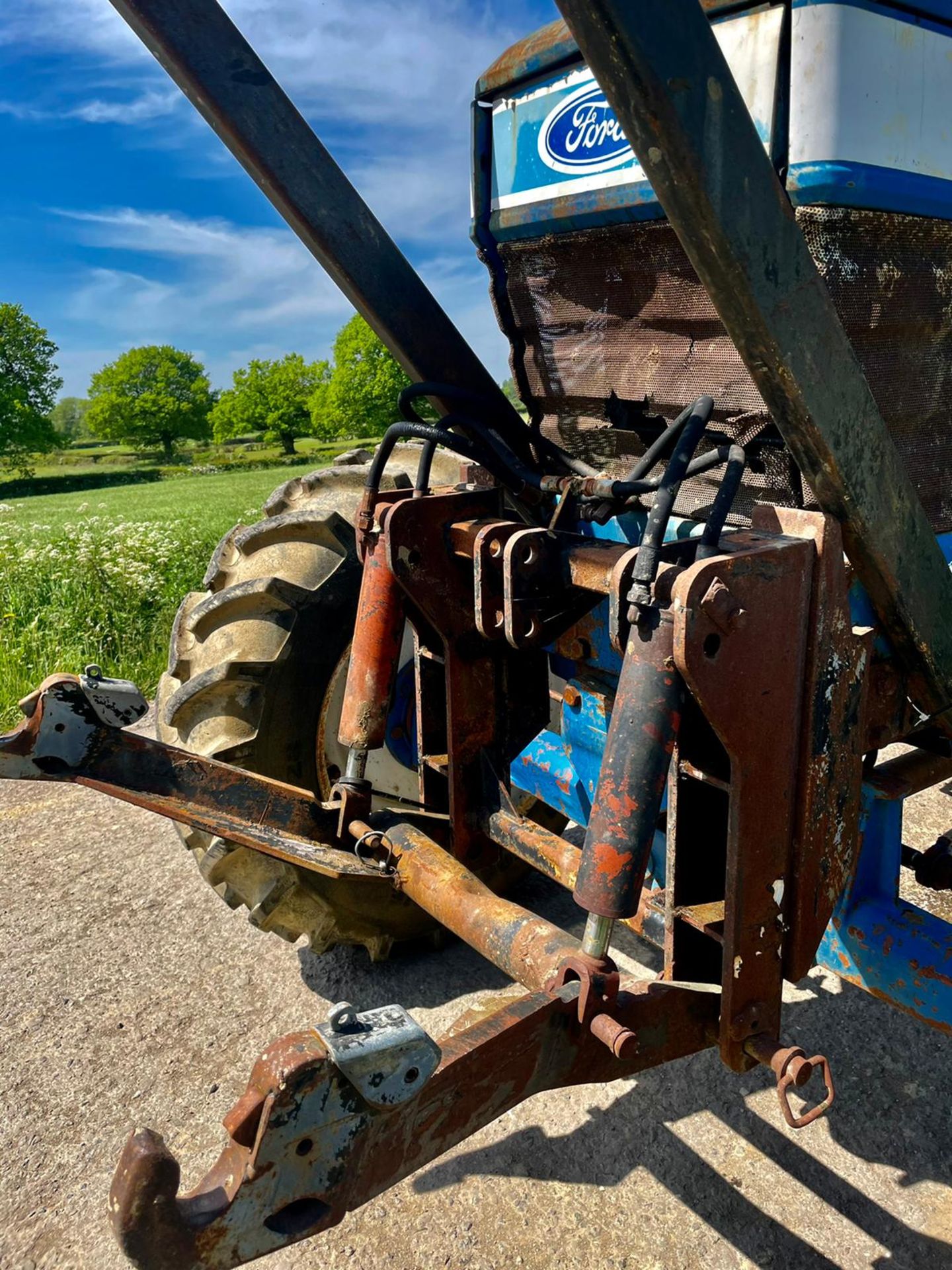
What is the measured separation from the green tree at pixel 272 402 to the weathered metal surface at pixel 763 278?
72.9 metres

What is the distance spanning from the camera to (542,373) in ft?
8.66

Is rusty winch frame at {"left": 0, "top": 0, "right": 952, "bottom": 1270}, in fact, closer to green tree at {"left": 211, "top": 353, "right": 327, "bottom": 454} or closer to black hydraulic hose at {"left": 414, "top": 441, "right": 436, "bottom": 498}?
black hydraulic hose at {"left": 414, "top": 441, "right": 436, "bottom": 498}

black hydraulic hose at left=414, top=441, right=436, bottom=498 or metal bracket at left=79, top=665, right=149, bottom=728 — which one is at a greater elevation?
black hydraulic hose at left=414, top=441, right=436, bottom=498

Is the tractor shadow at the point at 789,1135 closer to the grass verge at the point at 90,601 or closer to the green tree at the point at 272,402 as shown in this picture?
the grass verge at the point at 90,601

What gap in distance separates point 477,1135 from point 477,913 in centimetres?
80

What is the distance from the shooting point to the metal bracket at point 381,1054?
1339 mm

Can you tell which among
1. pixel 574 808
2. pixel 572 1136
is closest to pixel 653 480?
pixel 574 808

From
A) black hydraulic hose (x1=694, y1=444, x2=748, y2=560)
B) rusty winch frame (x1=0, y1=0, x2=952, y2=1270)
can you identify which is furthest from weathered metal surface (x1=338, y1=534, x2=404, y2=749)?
black hydraulic hose (x1=694, y1=444, x2=748, y2=560)

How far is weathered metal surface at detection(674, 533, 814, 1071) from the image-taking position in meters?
1.53

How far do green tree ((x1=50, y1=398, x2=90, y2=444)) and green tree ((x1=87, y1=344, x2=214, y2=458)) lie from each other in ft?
55.0

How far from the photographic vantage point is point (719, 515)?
1688 millimetres

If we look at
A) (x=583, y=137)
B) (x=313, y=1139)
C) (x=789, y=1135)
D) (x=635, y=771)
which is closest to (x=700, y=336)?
(x=583, y=137)

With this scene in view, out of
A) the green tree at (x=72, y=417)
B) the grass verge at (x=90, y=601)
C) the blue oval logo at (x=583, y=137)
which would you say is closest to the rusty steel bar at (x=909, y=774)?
the blue oval logo at (x=583, y=137)

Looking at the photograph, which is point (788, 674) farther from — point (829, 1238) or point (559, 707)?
point (829, 1238)
